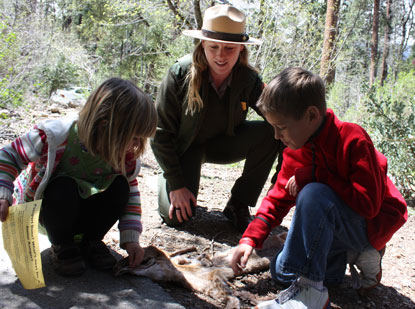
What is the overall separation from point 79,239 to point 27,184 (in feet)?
1.24

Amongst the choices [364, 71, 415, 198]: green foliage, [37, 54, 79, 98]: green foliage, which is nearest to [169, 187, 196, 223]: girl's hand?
[364, 71, 415, 198]: green foliage

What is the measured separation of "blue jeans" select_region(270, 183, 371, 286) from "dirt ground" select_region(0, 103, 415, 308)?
13.2 inches

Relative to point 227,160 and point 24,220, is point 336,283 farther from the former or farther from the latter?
point 24,220

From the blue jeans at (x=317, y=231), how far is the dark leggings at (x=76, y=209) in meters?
0.82

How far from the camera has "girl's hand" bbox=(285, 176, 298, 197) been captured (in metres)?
1.84

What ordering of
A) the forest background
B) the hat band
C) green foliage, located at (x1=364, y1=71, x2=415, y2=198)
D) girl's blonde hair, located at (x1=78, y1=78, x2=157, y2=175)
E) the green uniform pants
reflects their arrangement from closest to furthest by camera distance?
girl's blonde hair, located at (x1=78, y1=78, x2=157, y2=175) < the hat band < the green uniform pants < green foliage, located at (x1=364, y1=71, x2=415, y2=198) < the forest background

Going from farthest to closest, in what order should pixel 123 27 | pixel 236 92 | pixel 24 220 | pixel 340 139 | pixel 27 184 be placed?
1. pixel 123 27
2. pixel 236 92
3. pixel 27 184
4. pixel 340 139
5. pixel 24 220

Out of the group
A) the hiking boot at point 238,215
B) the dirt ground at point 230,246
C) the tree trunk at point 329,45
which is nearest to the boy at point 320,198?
the dirt ground at point 230,246

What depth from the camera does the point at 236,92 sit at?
2672mm

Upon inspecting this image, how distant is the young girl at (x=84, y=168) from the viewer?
5.62 feet

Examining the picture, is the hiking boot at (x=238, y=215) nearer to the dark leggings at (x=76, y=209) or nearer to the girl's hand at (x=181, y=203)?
the girl's hand at (x=181, y=203)

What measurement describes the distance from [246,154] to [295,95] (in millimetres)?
1238

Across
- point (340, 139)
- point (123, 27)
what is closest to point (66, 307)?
point (340, 139)

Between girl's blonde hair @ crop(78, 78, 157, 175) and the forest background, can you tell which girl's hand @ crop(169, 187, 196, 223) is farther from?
the forest background
